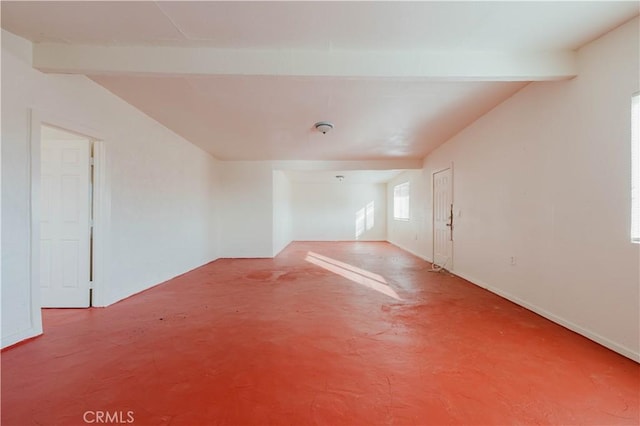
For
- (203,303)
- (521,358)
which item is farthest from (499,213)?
(203,303)

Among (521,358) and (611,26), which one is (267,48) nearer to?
(611,26)

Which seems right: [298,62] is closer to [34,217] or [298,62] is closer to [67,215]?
[34,217]

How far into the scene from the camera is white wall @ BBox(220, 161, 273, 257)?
7203mm

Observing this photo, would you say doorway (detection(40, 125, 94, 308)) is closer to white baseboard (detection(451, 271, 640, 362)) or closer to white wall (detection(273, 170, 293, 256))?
white wall (detection(273, 170, 293, 256))

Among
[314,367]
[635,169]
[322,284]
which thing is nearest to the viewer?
[314,367]

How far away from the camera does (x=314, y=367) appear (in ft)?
6.72

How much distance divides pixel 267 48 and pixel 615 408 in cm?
344

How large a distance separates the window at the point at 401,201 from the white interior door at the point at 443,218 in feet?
8.38

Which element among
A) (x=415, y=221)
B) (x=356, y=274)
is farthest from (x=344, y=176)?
(x=356, y=274)

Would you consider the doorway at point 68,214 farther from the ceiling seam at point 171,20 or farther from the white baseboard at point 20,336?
the ceiling seam at point 171,20

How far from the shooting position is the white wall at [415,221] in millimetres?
7020

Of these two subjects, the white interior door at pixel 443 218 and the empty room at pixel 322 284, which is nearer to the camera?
the empty room at pixel 322 284

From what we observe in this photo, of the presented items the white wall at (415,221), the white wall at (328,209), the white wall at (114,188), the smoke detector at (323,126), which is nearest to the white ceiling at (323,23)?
the white wall at (114,188)

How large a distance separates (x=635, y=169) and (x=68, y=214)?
540 centimetres
